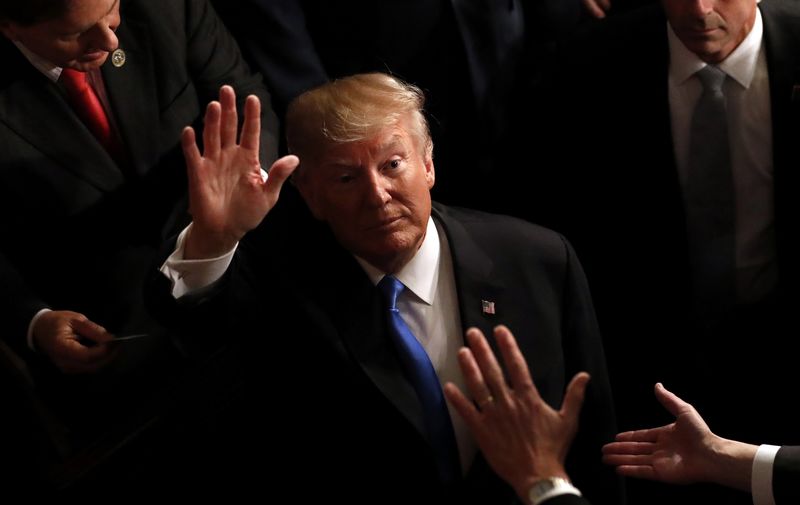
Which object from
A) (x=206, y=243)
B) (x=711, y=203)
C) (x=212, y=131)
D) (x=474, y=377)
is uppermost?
(x=212, y=131)

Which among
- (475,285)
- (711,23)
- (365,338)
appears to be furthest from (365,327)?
(711,23)

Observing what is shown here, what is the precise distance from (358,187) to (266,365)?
0.49 meters

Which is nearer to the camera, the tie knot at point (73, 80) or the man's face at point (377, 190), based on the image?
the man's face at point (377, 190)

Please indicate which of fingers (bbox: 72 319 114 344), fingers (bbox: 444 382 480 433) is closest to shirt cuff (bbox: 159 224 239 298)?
fingers (bbox: 72 319 114 344)

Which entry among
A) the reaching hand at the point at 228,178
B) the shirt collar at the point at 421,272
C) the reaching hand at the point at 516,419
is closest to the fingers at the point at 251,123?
the reaching hand at the point at 228,178

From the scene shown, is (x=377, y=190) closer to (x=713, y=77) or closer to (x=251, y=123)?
(x=251, y=123)

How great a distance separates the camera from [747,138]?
3.18 meters

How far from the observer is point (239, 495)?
115 inches

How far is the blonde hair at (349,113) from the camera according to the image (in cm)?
252

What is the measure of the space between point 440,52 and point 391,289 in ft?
3.01

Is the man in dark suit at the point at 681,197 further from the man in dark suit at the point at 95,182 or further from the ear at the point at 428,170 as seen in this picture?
the man in dark suit at the point at 95,182

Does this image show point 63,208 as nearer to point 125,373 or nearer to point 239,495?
point 125,373

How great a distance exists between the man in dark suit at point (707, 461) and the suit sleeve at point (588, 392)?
166 mm

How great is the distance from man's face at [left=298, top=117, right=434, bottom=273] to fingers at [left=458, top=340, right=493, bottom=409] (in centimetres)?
45
